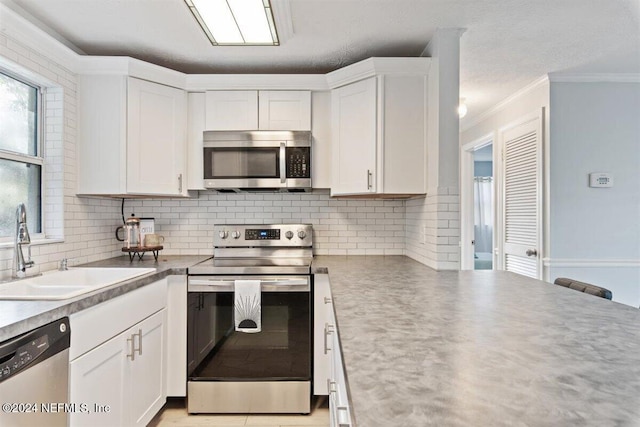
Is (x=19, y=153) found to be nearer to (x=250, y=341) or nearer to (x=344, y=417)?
(x=250, y=341)

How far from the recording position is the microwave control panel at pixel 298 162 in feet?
8.25

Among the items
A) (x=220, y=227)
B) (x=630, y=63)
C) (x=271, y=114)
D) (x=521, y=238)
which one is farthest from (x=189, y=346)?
(x=630, y=63)

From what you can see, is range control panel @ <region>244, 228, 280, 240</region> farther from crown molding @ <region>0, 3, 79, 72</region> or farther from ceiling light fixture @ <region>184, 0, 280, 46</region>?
crown molding @ <region>0, 3, 79, 72</region>

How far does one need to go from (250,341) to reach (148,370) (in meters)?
0.57

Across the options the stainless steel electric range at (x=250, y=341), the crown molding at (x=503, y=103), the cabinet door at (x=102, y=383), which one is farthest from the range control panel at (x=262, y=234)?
the crown molding at (x=503, y=103)

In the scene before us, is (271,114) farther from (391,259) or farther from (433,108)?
(391,259)

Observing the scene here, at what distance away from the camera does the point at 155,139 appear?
246 cm

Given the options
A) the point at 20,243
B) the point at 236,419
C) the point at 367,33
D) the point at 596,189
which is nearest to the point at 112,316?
the point at 20,243

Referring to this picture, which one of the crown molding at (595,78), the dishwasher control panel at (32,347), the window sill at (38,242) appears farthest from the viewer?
the crown molding at (595,78)

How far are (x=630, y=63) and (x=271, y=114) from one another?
2685mm

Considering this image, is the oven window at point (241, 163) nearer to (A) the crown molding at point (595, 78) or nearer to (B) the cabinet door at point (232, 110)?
(B) the cabinet door at point (232, 110)

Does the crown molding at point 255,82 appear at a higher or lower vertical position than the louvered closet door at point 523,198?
higher

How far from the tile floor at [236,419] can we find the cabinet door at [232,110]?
74.3 inches

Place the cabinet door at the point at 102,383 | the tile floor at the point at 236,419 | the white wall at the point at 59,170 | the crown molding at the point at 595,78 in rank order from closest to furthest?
the cabinet door at the point at 102,383, the white wall at the point at 59,170, the tile floor at the point at 236,419, the crown molding at the point at 595,78
